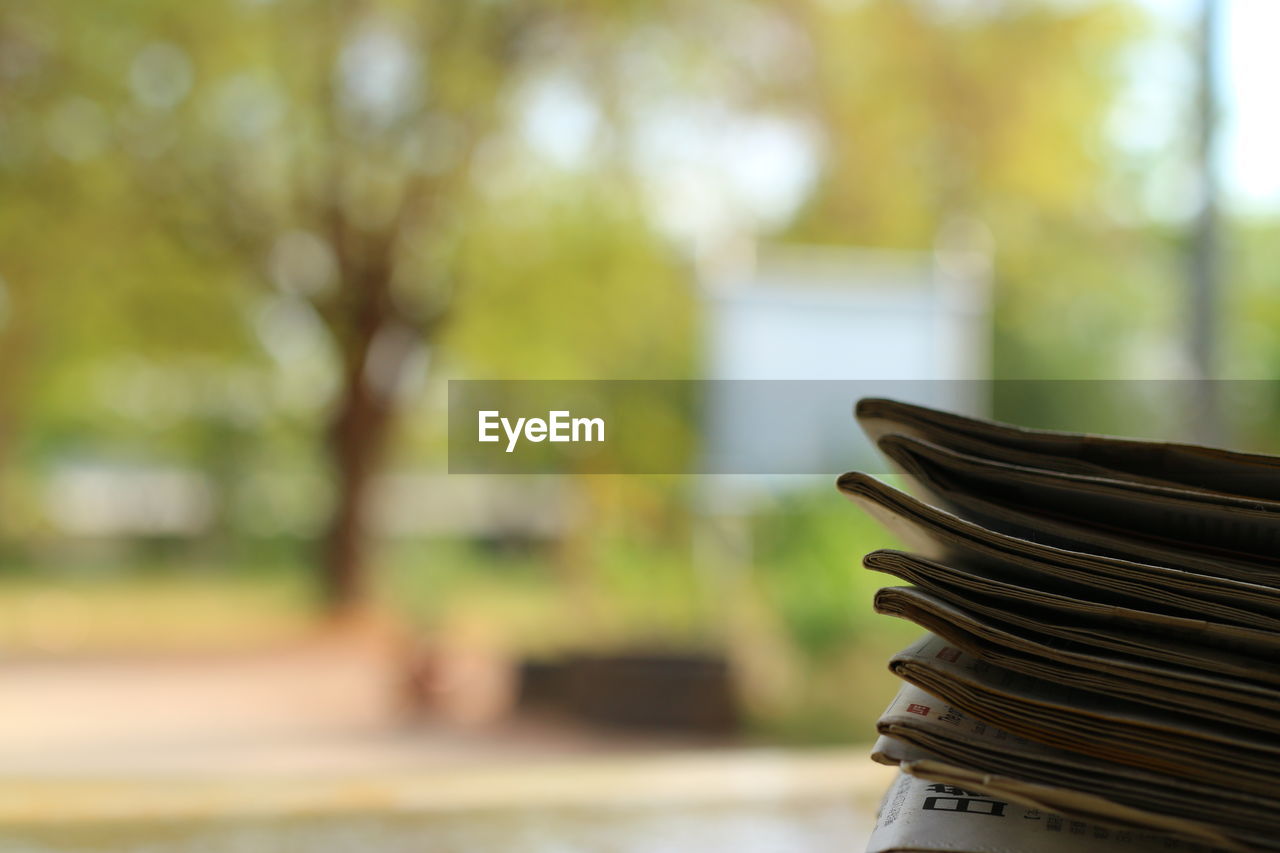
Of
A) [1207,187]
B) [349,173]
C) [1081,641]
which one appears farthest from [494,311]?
[1081,641]

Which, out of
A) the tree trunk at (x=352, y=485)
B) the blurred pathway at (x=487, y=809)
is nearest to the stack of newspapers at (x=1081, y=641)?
the blurred pathway at (x=487, y=809)

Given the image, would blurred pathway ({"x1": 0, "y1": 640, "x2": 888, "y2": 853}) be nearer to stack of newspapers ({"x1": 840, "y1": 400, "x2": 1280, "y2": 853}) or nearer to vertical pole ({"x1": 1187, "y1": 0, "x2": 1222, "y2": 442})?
stack of newspapers ({"x1": 840, "y1": 400, "x2": 1280, "y2": 853})

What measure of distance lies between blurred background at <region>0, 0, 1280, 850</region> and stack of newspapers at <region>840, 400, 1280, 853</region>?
289 centimetres

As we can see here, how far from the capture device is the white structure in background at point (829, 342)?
3068 millimetres

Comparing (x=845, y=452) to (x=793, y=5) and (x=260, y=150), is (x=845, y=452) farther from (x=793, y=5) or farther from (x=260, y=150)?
(x=260, y=150)

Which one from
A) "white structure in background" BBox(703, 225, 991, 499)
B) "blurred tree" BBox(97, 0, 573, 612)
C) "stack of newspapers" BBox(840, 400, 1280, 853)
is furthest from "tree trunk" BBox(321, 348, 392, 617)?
"stack of newspapers" BBox(840, 400, 1280, 853)

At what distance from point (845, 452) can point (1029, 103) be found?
5.40 feet

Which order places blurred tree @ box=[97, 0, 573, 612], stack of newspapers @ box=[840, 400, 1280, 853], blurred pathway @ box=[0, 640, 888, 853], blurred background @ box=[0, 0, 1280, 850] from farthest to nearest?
blurred tree @ box=[97, 0, 573, 612] < blurred background @ box=[0, 0, 1280, 850] < blurred pathway @ box=[0, 640, 888, 853] < stack of newspapers @ box=[840, 400, 1280, 853]

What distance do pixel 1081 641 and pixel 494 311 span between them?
11.6ft

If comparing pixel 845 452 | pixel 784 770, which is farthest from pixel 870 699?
pixel 784 770

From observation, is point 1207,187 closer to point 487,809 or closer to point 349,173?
point 487,809

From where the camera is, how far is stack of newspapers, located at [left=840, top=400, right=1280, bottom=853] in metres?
0.20

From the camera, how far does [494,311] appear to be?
3672mm

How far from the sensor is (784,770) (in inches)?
21.5
